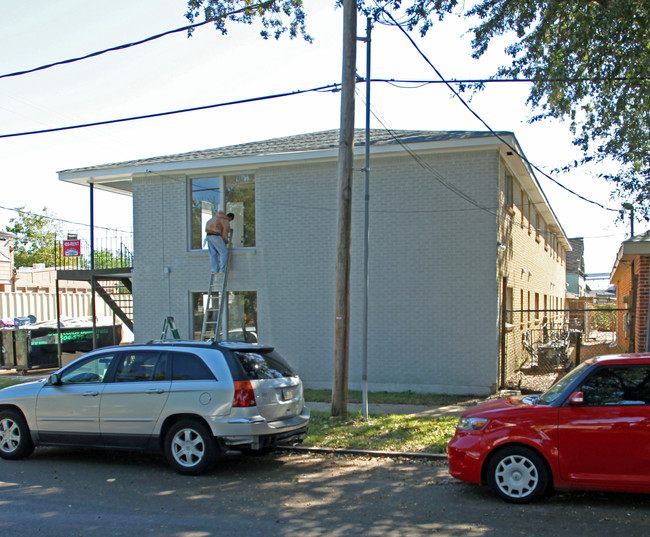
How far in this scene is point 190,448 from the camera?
7.17 meters

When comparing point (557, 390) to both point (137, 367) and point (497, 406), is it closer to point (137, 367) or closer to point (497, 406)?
point (497, 406)

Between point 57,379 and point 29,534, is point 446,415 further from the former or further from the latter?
point 29,534

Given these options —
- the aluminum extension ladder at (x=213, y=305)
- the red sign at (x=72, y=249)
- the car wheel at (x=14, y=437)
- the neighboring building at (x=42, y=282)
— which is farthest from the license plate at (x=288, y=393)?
the neighboring building at (x=42, y=282)

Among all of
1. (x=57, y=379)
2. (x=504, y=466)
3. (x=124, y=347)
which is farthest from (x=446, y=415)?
(x=57, y=379)

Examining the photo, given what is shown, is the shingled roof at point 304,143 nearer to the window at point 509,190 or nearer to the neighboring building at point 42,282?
the window at point 509,190

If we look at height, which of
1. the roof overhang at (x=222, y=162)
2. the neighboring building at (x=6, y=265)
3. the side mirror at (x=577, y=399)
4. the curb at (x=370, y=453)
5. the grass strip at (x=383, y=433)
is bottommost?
the curb at (x=370, y=453)

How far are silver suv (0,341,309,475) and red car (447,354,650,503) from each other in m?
2.26

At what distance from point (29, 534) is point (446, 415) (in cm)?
692

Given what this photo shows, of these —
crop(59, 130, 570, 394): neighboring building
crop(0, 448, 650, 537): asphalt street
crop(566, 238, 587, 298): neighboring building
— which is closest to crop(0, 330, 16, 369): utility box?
crop(59, 130, 570, 394): neighboring building

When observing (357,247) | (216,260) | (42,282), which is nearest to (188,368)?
(357,247)

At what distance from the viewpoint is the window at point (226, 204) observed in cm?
1462

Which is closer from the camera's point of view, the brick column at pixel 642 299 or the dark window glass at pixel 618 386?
the dark window glass at pixel 618 386

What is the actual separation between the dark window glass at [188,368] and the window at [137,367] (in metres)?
0.18

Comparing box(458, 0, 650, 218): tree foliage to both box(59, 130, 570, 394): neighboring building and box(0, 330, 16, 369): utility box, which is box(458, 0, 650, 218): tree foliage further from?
box(0, 330, 16, 369): utility box
